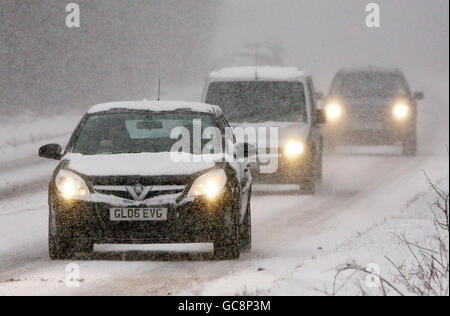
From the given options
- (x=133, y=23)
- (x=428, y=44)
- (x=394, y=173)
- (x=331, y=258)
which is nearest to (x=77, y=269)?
(x=331, y=258)

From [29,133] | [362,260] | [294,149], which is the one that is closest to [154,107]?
[362,260]

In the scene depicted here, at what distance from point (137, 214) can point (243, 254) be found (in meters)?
1.57

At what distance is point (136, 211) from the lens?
12.6 metres

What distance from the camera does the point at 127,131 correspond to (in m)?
14.0

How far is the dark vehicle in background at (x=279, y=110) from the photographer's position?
21.5m

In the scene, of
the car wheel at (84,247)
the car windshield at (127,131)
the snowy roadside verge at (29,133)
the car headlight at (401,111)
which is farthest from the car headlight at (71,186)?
the car headlight at (401,111)

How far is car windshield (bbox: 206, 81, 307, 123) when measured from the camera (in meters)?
21.9

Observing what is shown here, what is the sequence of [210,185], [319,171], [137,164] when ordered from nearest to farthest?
[210,185] < [137,164] < [319,171]

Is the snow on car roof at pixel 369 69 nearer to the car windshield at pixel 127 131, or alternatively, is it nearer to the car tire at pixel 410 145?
the car tire at pixel 410 145

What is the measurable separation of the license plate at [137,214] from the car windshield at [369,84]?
1796 cm

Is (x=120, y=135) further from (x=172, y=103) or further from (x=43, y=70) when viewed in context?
(x=43, y=70)

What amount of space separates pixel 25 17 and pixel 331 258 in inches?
1077

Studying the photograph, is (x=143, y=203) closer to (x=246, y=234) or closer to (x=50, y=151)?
(x=50, y=151)

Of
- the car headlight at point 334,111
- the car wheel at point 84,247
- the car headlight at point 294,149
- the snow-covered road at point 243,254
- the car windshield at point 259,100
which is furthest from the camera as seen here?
the car headlight at point 334,111
